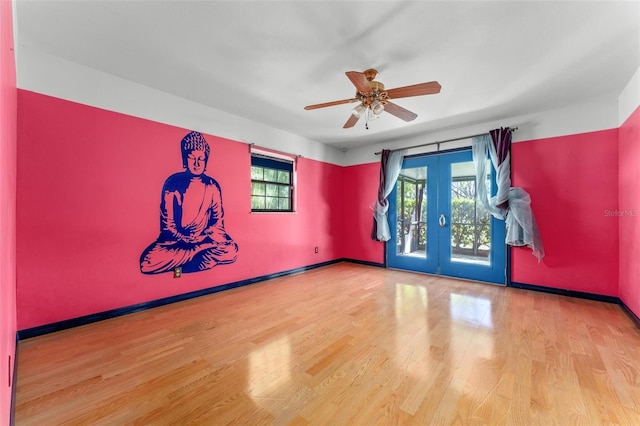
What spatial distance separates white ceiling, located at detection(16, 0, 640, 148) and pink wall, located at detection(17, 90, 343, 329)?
61 centimetres

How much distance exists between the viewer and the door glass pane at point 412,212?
16.1ft

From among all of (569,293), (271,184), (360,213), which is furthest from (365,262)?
(569,293)

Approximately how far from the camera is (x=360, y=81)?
2256 mm

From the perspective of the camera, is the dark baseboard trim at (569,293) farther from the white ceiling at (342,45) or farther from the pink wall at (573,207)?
the white ceiling at (342,45)

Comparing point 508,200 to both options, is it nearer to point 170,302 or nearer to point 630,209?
point 630,209

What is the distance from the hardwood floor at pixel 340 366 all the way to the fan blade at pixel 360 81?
2.31 meters

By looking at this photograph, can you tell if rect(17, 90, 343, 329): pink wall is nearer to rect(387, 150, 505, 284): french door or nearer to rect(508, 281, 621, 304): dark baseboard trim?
rect(387, 150, 505, 284): french door

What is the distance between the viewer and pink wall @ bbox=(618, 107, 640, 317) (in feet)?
8.92

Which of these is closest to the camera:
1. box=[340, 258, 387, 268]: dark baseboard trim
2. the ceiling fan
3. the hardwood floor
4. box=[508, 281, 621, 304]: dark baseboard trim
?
the hardwood floor

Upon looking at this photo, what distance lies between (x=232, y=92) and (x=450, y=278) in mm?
4497

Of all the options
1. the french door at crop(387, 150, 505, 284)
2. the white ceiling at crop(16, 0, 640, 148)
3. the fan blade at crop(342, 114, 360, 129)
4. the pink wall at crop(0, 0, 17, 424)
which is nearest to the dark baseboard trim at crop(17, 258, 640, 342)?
the pink wall at crop(0, 0, 17, 424)

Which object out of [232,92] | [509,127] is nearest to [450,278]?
[509,127]

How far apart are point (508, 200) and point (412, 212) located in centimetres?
161

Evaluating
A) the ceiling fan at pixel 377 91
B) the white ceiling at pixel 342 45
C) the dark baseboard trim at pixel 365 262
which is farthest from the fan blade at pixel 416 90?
the dark baseboard trim at pixel 365 262
